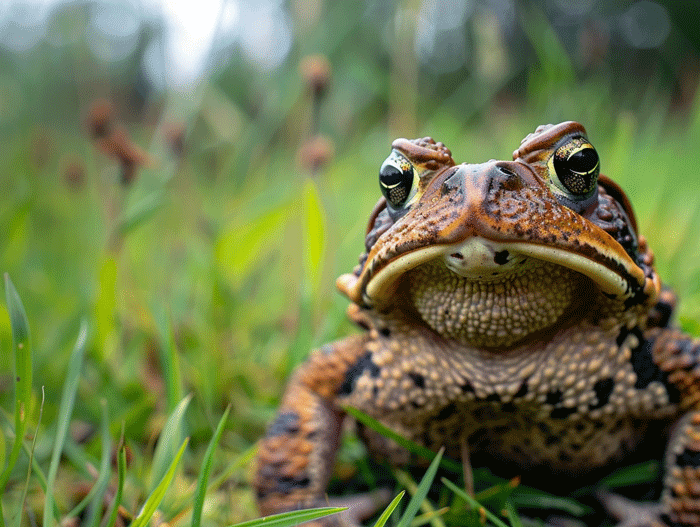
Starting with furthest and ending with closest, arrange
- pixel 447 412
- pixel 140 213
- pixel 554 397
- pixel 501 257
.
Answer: pixel 140 213 → pixel 447 412 → pixel 554 397 → pixel 501 257

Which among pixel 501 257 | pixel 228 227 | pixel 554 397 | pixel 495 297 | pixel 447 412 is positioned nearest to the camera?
pixel 501 257

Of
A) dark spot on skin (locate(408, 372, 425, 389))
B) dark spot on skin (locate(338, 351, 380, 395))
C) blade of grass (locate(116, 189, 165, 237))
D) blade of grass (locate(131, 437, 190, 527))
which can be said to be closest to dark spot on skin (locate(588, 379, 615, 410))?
dark spot on skin (locate(408, 372, 425, 389))

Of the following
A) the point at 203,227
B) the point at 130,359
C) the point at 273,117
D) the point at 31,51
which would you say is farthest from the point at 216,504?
the point at 31,51

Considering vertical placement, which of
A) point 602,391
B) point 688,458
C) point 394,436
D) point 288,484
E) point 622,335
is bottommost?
point 288,484

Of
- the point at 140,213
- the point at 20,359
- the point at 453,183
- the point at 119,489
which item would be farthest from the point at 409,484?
the point at 140,213

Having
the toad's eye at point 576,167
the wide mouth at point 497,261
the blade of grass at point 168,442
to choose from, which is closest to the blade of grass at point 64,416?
the blade of grass at point 168,442

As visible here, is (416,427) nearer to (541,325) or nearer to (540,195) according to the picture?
(541,325)

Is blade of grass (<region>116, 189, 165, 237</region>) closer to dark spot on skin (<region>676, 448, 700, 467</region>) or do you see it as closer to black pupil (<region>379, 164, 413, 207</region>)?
black pupil (<region>379, 164, 413, 207</region>)

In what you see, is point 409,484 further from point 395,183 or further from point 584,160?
point 584,160
